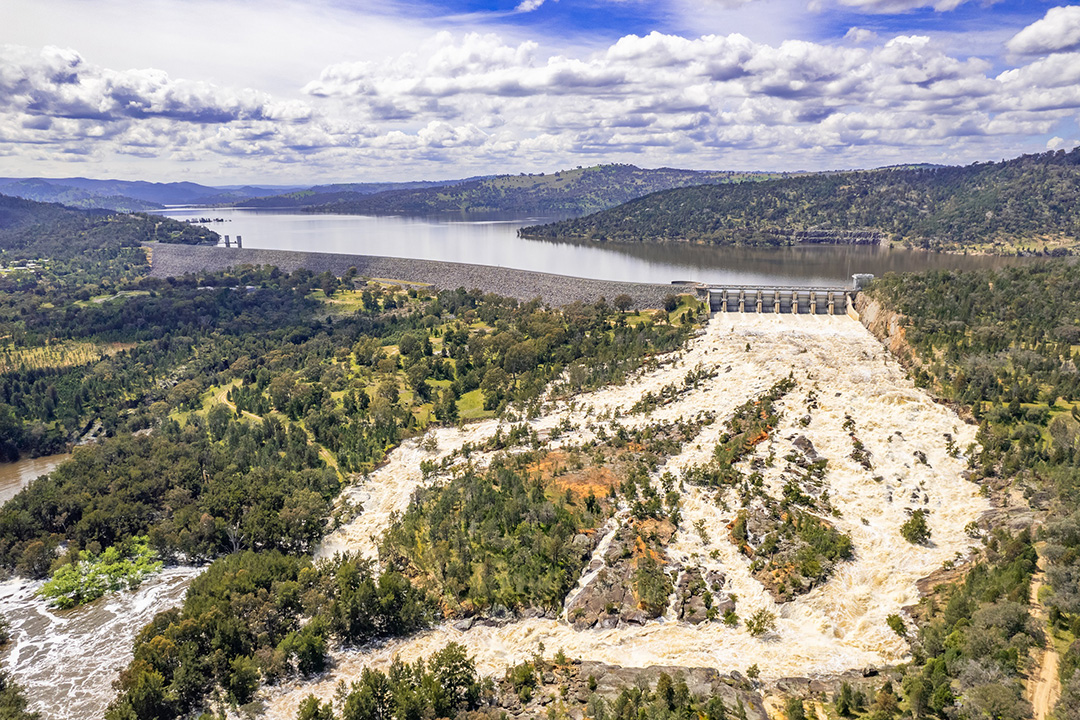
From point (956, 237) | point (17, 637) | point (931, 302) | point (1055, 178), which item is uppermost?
point (1055, 178)

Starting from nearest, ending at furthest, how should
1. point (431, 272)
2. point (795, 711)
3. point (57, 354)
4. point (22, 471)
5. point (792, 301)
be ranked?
point (795, 711) → point (22, 471) → point (792, 301) → point (57, 354) → point (431, 272)

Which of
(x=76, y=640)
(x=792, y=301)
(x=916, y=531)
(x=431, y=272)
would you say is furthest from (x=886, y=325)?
(x=431, y=272)

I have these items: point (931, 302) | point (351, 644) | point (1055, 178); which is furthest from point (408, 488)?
point (1055, 178)

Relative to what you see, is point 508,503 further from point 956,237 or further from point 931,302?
point 956,237

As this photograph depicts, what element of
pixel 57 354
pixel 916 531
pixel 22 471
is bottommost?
pixel 22 471

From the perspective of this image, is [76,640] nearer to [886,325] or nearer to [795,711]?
[795,711]

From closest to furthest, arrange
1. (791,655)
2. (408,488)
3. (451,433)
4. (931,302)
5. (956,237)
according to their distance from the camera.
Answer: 1. (791,655)
2. (408,488)
3. (451,433)
4. (931,302)
5. (956,237)
